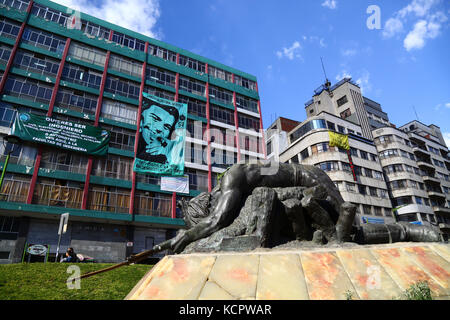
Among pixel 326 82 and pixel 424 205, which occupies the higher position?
pixel 326 82

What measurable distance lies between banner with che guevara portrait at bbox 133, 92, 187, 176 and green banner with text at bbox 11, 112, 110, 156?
3.86 metres

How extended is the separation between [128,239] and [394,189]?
41.7m

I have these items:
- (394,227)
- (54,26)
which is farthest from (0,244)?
(394,227)

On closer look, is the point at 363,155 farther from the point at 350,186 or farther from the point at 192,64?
the point at 192,64

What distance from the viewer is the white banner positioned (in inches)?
1110

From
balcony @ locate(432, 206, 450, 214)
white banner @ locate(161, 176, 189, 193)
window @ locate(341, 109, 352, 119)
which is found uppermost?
window @ locate(341, 109, 352, 119)

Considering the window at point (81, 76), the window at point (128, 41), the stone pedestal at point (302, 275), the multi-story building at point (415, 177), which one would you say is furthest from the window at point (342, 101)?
the stone pedestal at point (302, 275)

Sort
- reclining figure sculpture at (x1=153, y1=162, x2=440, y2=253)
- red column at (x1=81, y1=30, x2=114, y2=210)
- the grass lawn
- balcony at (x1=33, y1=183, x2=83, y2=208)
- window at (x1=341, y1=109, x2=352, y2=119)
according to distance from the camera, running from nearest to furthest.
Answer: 1. reclining figure sculpture at (x1=153, y1=162, x2=440, y2=253)
2. the grass lawn
3. balcony at (x1=33, y1=183, x2=83, y2=208)
4. red column at (x1=81, y1=30, x2=114, y2=210)
5. window at (x1=341, y1=109, x2=352, y2=119)

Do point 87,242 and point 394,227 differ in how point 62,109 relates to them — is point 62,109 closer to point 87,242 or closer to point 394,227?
point 87,242

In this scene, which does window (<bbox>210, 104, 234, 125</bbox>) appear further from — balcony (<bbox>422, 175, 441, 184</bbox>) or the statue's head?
balcony (<bbox>422, 175, 441, 184</bbox>)

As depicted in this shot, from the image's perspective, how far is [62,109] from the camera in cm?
2591

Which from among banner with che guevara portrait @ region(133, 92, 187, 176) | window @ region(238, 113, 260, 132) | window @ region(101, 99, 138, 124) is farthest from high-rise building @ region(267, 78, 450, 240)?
window @ region(101, 99, 138, 124)

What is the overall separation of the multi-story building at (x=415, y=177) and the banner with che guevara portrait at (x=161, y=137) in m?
33.6

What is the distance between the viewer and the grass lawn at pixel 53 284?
5.58 metres
